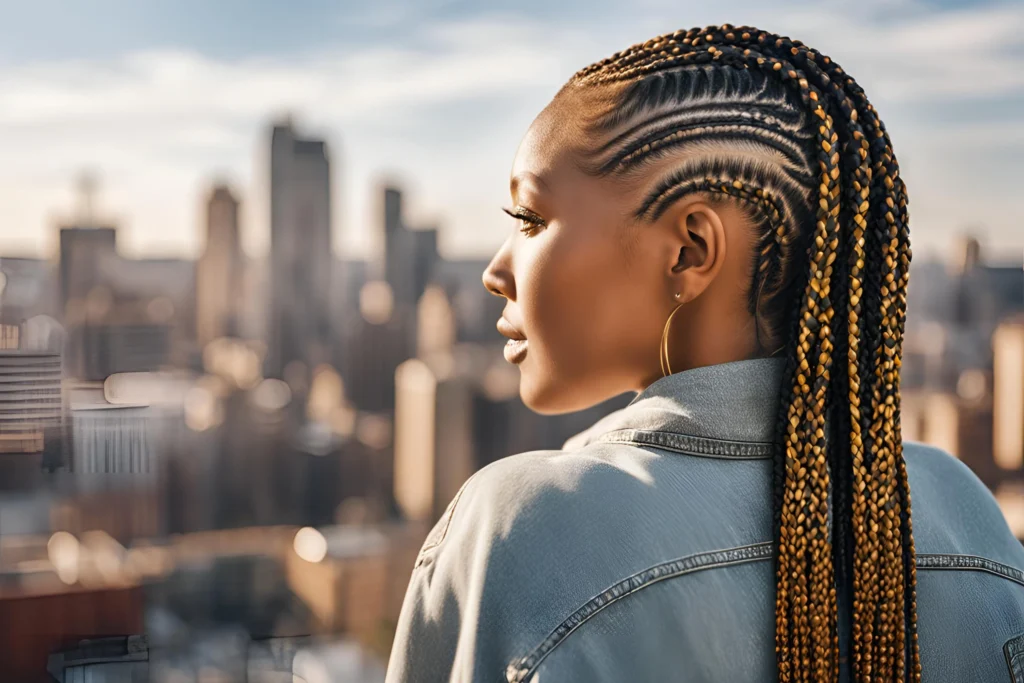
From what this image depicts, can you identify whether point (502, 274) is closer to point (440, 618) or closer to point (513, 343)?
point (513, 343)

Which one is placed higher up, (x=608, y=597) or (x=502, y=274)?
(x=502, y=274)

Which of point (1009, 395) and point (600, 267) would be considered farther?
point (1009, 395)

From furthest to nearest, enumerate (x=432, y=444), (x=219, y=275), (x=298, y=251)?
1. (x=298, y=251)
2. (x=219, y=275)
3. (x=432, y=444)

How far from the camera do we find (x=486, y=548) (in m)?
0.44

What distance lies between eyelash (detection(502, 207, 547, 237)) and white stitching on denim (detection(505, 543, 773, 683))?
0.19m

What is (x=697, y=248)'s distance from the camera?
498 mm

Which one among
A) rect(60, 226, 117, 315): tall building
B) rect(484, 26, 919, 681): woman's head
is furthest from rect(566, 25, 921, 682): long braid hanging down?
rect(60, 226, 117, 315): tall building

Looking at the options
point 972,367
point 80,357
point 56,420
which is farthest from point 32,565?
point 972,367

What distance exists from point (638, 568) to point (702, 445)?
76mm

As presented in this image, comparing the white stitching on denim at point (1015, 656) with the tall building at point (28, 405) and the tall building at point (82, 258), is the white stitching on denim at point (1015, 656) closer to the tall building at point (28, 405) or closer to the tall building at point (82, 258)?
the tall building at point (28, 405)

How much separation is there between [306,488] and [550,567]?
2217 cm

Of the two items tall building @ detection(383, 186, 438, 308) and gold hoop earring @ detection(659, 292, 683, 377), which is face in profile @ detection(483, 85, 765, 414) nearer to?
gold hoop earring @ detection(659, 292, 683, 377)

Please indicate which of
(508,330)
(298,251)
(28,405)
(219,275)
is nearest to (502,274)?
(508,330)

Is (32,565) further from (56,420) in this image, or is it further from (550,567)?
(550,567)
